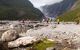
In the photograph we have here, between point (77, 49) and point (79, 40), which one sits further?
point (79, 40)

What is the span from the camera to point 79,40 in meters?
41.9

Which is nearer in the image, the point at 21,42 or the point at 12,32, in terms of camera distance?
the point at 21,42

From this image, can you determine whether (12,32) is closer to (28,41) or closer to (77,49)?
(28,41)

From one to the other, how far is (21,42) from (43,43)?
343 centimetres

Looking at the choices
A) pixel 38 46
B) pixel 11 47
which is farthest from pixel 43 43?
pixel 11 47

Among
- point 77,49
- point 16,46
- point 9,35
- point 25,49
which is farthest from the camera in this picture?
point 9,35

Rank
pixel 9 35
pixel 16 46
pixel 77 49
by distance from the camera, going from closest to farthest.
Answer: pixel 77 49 < pixel 16 46 < pixel 9 35

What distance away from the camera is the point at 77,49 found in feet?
109

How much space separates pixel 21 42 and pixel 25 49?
302 centimetres

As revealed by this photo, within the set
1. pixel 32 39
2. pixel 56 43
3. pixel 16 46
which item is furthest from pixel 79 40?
pixel 16 46

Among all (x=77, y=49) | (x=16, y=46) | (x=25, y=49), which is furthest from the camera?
(x=16, y=46)

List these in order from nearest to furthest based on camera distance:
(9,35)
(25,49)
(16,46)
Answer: (25,49) → (16,46) → (9,35)

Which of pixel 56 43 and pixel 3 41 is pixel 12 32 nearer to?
pixel 3 41

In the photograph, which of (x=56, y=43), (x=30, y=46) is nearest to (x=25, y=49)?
(x=30, y=46)
